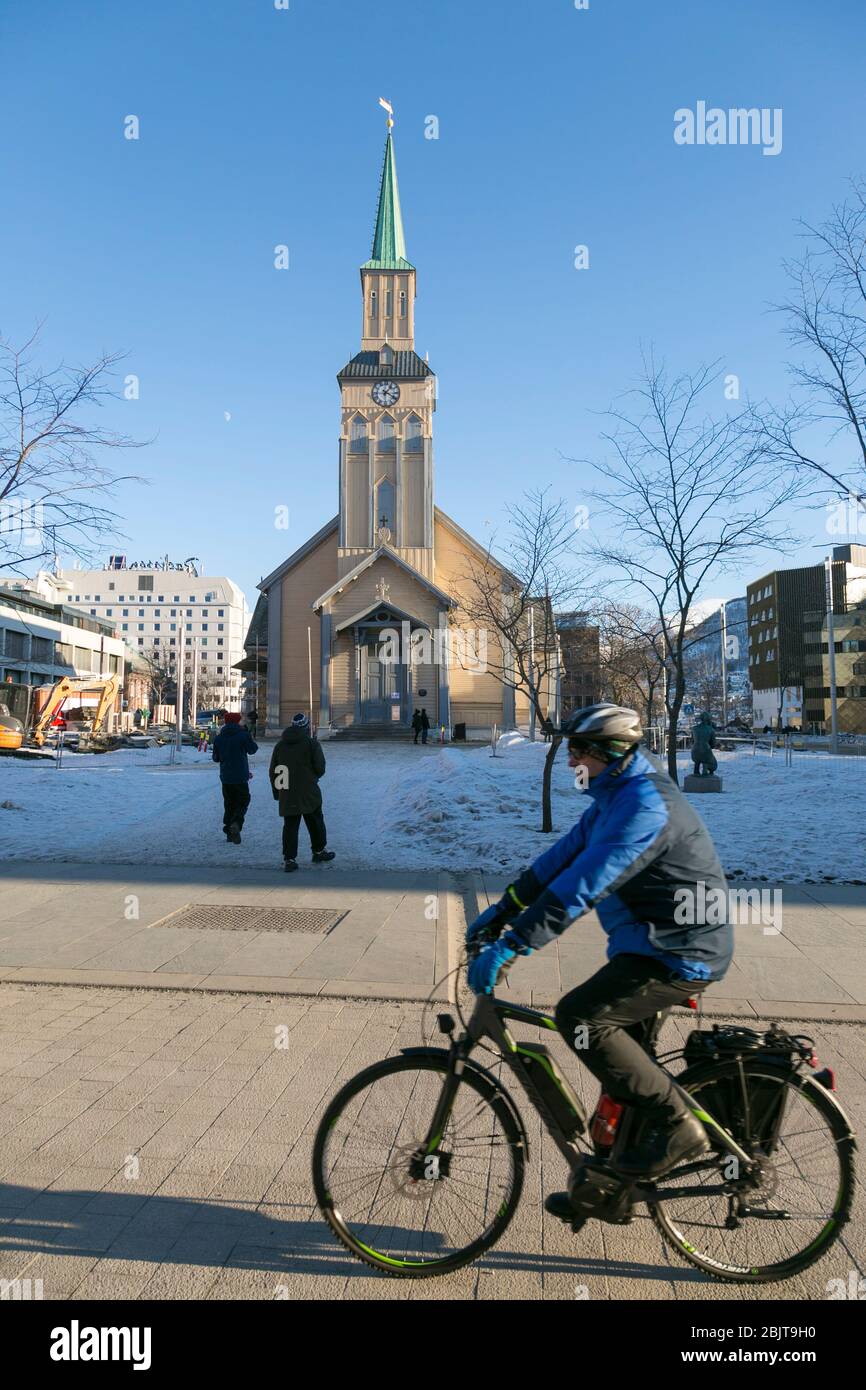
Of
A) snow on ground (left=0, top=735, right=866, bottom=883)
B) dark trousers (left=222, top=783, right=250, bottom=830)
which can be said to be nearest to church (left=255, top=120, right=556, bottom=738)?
snow on ground (left=0, top=735, right=866, bottom=883)

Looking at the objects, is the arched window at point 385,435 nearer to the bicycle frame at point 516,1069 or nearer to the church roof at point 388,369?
the church roof at point 388,369

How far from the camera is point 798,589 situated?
348ft

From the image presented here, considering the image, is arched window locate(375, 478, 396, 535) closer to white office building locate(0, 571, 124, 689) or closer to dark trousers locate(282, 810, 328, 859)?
dark trousers locate(282, 810, 328, 859)

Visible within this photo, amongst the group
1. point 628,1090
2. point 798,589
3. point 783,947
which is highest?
point 798,589

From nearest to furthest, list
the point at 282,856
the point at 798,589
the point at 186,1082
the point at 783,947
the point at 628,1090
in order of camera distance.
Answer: the point at 628,1090 < the point at 186,1082 < the point at 783,947 < the point at 282,856 < the point at 798,589

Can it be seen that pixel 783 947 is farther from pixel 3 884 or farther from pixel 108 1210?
pixel 3 884

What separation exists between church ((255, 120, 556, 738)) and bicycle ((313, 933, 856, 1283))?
28488mm

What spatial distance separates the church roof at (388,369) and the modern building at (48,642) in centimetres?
2936

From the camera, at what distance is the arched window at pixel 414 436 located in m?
36.0

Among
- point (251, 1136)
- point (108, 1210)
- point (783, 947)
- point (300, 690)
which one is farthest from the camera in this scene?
point (300, 690)

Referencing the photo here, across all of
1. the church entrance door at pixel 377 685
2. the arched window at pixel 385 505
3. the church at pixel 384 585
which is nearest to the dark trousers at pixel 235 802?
the church at pixel 384 585

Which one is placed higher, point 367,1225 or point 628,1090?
point 628,1090
